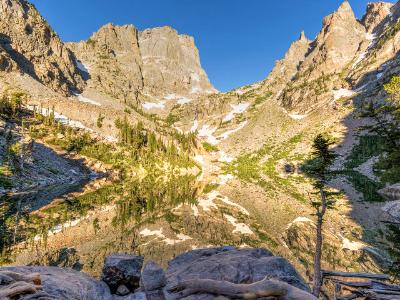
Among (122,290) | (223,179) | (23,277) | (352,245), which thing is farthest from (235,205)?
(223,179)

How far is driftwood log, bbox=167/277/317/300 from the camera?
7.66 meters

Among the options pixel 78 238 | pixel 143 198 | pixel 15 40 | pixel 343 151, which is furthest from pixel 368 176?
pixel 15 40

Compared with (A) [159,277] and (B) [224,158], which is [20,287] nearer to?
(A) [159,277]

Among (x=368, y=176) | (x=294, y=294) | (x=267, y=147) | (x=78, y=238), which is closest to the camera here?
(x=294, y=294)

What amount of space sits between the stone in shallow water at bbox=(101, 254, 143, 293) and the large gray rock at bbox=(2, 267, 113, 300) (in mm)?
306

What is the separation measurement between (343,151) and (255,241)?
421ft

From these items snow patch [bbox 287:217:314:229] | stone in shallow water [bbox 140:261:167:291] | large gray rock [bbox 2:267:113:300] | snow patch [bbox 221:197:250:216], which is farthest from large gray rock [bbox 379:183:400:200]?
large gray rock [bbox 2:267:113:300]

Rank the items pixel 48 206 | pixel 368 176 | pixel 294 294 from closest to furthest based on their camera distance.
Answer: pixel 294 294
pixel 48 206
pixel 368 176

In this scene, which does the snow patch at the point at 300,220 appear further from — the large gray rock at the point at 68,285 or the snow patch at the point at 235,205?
the large gray rock at the point at 68,285

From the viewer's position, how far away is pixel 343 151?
138125 millimetres

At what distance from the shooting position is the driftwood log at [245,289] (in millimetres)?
7661

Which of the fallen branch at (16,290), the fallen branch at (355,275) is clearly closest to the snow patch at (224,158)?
the fallen branch at (355,275)

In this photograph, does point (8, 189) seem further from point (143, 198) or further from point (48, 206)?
point (143, 198)

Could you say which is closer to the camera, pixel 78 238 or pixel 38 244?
pixel 38 244
